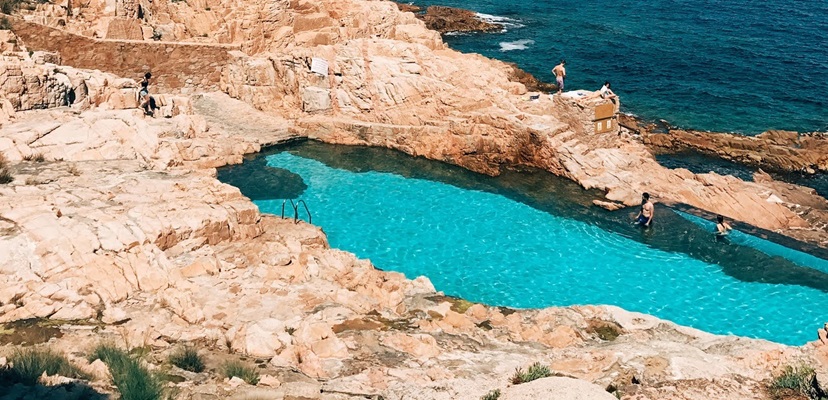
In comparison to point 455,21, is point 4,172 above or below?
below

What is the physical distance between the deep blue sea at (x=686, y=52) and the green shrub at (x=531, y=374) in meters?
26.8

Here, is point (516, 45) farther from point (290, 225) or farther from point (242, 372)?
point (242, 372)

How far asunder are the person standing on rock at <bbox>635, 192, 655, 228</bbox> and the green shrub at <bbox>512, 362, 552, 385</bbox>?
13.3m

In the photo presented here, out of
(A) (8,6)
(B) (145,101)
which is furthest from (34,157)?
(A) (8,6)

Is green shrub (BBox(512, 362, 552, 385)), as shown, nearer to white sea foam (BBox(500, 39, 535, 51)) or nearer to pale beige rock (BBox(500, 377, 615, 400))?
pale beige rock (BBox(500, 377, 615, 400))

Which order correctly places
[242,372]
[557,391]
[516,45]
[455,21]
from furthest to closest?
1. [455,21]
2. [516,45]
3. [242,372]
4. [557,391]

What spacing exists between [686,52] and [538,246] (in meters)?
29.7

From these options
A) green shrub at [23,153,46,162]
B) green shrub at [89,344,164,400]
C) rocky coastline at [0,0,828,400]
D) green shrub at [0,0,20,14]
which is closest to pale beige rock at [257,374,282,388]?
rocky coastline at [0,0,828,400]

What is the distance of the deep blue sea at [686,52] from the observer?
35.4 meters

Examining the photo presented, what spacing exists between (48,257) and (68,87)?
1155 cm

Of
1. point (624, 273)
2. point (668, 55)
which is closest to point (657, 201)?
point (624, 273)

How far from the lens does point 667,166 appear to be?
29.2 m

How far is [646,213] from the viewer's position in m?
22.1

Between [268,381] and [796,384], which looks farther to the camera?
[268,381]
